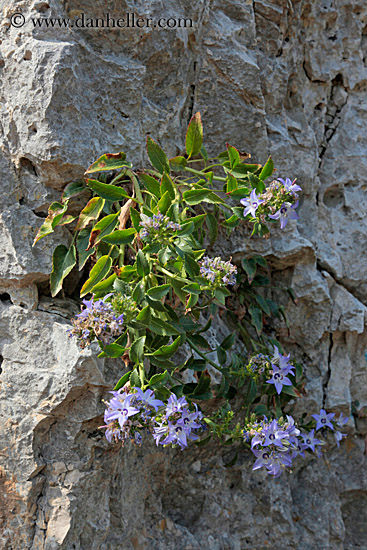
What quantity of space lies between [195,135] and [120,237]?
1.60ft

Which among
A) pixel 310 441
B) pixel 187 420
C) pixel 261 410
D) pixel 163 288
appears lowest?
pixel 310 441

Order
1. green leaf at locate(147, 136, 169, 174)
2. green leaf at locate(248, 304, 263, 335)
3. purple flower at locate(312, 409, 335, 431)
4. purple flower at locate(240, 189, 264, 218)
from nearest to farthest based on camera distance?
1. purple flower at locate(240, 189, 264, 218)
2. green leaf at locate(147, 136, 169, 174)
3. purple flower at locate(312, 409, 335, 431)
4. green leaf at locate(248, 304, 263, 335)

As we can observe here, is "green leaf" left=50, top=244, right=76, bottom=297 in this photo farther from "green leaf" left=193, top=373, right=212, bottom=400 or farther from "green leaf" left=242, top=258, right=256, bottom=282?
"green leaf" left=242, top=258, right=256, bottom=282

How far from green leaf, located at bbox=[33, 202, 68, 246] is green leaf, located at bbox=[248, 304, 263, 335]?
0.87m

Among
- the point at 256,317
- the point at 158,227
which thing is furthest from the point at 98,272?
the point at 256,317

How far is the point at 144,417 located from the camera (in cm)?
132

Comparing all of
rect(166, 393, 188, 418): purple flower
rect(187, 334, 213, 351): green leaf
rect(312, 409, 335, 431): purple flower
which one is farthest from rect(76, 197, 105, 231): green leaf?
rect(312, 409, 335, 431): purple flower

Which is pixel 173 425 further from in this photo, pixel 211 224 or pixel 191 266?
pixel 211 224

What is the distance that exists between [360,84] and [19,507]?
7.79ft

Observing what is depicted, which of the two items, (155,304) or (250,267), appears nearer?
(155,304)

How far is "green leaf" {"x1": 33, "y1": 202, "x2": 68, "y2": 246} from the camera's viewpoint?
1620mm

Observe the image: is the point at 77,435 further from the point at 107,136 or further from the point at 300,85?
the point at 300,85

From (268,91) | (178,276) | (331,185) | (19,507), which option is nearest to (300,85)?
(268,91)

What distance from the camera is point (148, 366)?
1.72 meters
